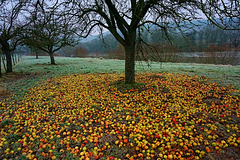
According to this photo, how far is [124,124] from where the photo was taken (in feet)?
10.0

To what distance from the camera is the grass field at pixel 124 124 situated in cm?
233

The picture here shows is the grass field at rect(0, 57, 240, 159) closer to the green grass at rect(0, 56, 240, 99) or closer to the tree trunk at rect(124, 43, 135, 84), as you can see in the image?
the tree trunk at rect(124, 43, 135, 84)

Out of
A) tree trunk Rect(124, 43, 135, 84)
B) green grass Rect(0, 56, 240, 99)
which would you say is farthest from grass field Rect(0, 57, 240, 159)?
green grass Rect(0, 56, 240, 99)

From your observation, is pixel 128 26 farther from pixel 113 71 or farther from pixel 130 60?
pixel 113 71

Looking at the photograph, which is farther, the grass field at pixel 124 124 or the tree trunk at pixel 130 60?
the tree trunk at pixel 130 60

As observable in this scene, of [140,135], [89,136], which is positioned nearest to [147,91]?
[140,135]

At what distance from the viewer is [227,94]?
4.52m

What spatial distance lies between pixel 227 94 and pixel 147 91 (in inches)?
108

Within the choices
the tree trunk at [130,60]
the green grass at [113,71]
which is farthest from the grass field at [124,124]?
the green grass at [113,71]

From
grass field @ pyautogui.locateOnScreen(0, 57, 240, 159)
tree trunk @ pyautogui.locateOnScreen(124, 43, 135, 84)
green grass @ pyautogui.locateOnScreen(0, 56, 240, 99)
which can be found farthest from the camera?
green grass @ pyautogui.locateOnScreen(0, 56, 240, 99)

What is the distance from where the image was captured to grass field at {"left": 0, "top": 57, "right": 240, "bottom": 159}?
2.33 m

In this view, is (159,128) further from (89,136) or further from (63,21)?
(63,21)

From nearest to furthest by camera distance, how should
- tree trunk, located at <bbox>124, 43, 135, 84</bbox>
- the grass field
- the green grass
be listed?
the grass field < tree trunk, located at <bbox>124, 43, 135, 84</bbox> < the green grass

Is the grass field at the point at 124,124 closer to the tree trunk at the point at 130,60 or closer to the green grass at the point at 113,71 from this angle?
the tree trunk at the point at 130,60
